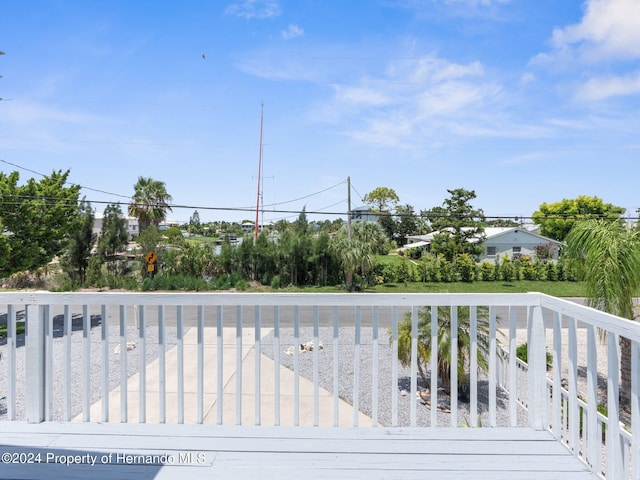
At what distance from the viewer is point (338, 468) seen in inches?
61.5

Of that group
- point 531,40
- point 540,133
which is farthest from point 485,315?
point 540,133

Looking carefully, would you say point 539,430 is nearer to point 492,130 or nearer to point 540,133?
point 492,130

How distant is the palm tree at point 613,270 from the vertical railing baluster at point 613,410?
4.33 m

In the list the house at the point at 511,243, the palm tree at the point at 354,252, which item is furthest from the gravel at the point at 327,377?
the house at the point at 511,243

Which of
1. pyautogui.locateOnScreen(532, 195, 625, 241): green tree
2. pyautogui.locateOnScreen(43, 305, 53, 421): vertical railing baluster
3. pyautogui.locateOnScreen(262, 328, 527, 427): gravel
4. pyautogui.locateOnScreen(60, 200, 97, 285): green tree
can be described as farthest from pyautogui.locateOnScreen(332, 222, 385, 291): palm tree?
pyautogui.locateOnScreen(532, 195, 625, 241): green tree

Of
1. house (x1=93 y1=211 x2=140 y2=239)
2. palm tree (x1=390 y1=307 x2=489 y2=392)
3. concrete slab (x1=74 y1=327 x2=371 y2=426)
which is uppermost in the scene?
house (x1=93 y1=211 x2=140 y2=239)

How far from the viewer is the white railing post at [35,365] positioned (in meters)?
1.87

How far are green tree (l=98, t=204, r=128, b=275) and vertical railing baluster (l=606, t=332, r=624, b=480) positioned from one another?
1695cm

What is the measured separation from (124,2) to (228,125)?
620 centimetres

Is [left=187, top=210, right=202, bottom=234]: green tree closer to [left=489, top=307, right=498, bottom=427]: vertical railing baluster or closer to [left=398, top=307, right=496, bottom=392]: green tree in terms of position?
[left=398, top=307, right=496, bottom=392]: green tree

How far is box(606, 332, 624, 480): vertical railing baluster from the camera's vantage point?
1.38 metres

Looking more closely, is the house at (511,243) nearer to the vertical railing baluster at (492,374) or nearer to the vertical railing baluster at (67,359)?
the vertical railing baluster at (492,374)

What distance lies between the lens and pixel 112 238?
51.5ft

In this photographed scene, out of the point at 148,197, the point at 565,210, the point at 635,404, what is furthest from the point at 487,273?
the point at 565,210
